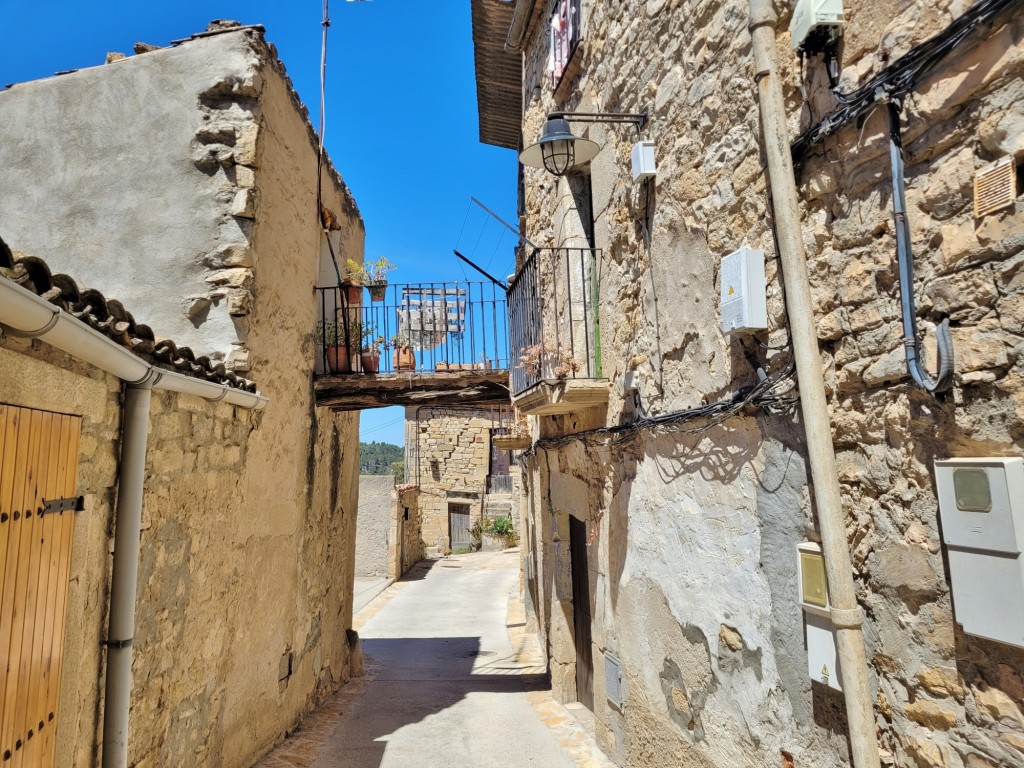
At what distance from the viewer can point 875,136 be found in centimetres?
247

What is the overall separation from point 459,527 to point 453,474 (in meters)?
1.89

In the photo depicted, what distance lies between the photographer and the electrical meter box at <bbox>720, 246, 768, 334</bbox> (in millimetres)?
3086

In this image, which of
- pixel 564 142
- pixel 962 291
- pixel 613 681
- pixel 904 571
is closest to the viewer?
pixel 962 291

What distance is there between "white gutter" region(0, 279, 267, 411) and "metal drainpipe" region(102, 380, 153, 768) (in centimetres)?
16

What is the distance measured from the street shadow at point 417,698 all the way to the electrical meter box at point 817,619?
372cm

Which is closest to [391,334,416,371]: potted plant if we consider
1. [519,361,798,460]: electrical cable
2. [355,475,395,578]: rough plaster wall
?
[519,361,798,460]: electrical cable

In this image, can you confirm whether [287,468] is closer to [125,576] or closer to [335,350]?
[335,350]

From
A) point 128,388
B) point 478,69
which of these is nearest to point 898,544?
point 128,388

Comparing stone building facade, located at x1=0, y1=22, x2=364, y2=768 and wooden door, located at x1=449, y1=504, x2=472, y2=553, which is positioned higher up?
stone building facade, located at x1=0, y1=22, x2=364, y2=768

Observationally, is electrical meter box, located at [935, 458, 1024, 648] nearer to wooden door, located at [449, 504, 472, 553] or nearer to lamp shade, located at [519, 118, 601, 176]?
lamp shade, located at [519, 118, 601, 176]

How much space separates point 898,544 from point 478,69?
29.0 feet

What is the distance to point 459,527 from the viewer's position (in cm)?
2480

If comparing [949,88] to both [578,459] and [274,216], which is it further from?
[274,216]

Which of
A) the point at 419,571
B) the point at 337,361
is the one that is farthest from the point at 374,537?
the point at 337,361
